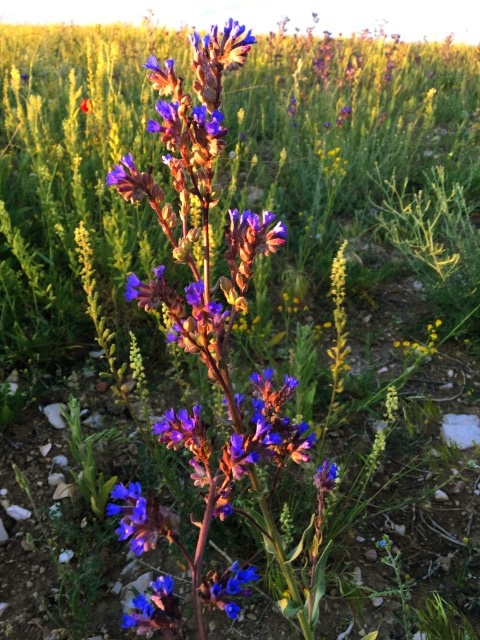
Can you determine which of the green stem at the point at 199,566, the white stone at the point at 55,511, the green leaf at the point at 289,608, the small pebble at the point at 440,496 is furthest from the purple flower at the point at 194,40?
the small pebble at the point at 440,496

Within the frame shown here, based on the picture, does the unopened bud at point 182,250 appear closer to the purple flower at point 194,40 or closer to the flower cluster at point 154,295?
the flower cluster at point 154,295

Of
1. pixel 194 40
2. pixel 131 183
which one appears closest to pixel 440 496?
pixel 131 183

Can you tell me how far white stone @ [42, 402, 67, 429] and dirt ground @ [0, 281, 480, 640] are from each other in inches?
0.9

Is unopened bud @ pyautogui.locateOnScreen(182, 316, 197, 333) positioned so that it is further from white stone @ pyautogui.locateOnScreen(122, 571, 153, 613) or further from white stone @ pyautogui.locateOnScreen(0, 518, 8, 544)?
white stone @ pyautogui.locateOnScreen(0, 518, 8, 544)

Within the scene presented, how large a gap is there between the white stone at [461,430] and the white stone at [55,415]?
1.83 meters

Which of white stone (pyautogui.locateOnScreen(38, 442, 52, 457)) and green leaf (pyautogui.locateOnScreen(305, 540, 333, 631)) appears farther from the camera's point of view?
white stone (pyautogui.locateOnScreen(38, 442, 52, 457))

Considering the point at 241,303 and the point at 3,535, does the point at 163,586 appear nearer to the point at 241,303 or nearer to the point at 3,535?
the point at 241,303

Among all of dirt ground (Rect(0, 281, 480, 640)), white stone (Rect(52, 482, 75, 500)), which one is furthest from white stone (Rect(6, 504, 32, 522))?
white stone (Rect(52, 482, 75, 500))

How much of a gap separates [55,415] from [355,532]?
4.84 ft

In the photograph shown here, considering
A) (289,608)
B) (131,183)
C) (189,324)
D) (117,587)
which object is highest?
(131,183)

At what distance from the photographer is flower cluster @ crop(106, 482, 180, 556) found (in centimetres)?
119

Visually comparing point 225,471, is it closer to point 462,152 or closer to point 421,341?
point 421,341

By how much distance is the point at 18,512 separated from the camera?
227 centimetres

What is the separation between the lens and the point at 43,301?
2967mm
